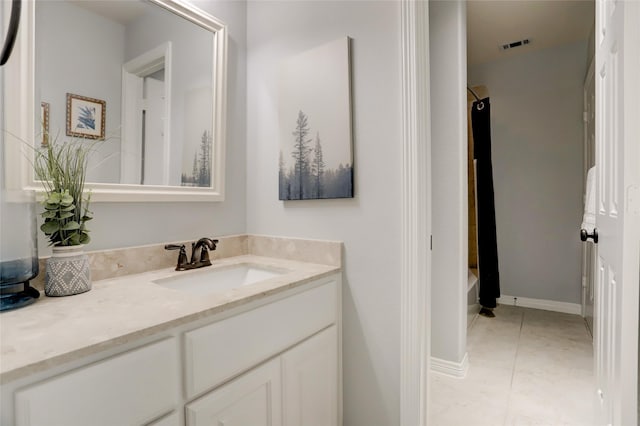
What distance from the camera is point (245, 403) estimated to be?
3.35 feet

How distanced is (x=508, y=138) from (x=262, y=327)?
3.39 metres

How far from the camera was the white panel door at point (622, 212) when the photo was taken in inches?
35.4

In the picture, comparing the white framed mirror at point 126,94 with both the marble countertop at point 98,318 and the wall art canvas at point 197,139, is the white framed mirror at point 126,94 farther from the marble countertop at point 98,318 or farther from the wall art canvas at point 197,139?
the marble countertop at point 98,318

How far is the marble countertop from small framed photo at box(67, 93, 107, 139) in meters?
0.54

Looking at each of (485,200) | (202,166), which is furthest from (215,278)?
(485,200)

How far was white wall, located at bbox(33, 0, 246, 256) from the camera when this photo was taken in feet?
4.16

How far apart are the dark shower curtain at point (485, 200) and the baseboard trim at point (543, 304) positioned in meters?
0.54

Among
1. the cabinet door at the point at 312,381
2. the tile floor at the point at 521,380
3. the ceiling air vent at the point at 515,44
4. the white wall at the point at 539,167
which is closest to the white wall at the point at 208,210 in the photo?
the cabinet door at the point at 312,381

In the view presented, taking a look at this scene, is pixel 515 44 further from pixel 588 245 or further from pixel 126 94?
pixel 126 94

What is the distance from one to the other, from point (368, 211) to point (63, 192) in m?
1.09

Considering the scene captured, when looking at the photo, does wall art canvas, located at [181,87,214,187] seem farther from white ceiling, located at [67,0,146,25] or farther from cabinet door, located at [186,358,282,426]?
cabinet door, located at [186,358,282,426]

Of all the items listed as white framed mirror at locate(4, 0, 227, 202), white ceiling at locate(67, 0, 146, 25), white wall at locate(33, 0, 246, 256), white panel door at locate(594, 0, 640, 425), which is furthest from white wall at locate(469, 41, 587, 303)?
white ceiling at locate(67, 0, 146, 25)

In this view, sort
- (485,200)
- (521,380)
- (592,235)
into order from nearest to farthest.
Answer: (592,235) < (521,380) < (485,200)

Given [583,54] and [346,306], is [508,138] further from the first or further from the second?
[346,306]
